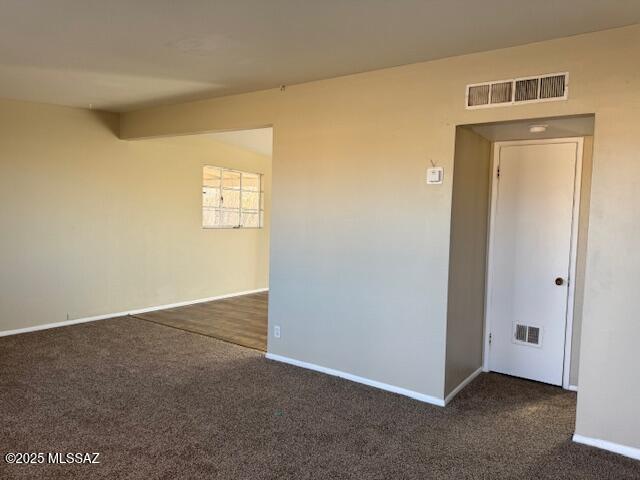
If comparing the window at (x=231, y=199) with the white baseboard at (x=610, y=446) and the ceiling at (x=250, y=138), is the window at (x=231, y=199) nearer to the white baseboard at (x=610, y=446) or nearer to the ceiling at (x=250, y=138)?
the ceiling at (x=250, y=138)

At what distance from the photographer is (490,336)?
4.14 meters

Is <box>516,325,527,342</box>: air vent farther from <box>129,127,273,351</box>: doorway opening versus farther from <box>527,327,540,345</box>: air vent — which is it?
<box>129,127,273,351</box>: doorway opening

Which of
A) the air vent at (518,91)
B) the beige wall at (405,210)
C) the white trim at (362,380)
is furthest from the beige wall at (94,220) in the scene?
the air vent at (518,91)

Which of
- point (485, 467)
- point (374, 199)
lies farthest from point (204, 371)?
point (485, 467)

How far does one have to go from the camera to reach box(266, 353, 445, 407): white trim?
340 cm

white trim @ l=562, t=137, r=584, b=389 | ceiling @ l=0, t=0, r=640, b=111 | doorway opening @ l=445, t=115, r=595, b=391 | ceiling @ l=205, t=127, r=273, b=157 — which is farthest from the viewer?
ceiling @ l=205, t=127, r=273, b=157

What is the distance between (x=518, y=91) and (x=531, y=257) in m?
1.59

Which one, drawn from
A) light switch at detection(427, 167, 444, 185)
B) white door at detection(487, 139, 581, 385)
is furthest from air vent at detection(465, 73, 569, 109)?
white door at detection(487, 139, 581, 385)

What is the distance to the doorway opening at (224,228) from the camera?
606 cm

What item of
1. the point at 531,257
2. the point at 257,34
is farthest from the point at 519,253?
the point at 257,34

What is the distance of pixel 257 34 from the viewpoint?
9.25 ft

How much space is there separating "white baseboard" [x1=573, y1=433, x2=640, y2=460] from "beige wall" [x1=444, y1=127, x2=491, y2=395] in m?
0.91

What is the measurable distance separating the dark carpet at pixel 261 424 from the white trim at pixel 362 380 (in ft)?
0.27

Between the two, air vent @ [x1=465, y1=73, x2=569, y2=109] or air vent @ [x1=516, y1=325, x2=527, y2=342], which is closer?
air vent @ [x1=465, y1=73, x2=569, y2=109]
